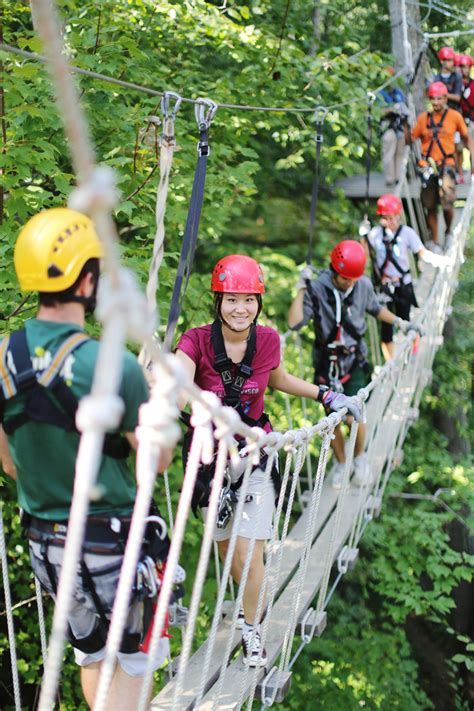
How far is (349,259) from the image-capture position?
321cm

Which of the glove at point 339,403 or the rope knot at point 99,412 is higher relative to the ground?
the rope knot at point 99,412

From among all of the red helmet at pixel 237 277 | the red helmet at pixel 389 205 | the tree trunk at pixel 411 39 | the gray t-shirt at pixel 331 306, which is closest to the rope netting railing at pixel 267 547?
the gray t-shirt at pixel 331 306

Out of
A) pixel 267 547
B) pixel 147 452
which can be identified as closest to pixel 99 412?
pixel 147 452

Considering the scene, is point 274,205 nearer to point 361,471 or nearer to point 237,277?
point 361,471

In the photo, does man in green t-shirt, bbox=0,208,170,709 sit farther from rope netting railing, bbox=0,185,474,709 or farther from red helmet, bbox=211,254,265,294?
red helmet, bbox=211,254,265,294

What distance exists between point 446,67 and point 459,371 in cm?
252

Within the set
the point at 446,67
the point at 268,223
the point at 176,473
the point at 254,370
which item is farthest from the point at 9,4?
the point at 446,67

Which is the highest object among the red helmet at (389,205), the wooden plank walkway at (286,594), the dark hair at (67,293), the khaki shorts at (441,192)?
the khaki shorts at (441,192)

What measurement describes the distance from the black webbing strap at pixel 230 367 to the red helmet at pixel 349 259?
1085 mm

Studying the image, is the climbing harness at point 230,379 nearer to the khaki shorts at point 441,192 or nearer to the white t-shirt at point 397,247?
the white t-shirt at point 397,247

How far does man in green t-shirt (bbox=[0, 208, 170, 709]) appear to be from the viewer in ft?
4.22

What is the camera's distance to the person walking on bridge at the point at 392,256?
14.3ft

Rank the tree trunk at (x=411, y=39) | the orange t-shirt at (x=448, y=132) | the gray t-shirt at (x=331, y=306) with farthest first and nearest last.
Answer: the tree trunk at (x=411, y=39)
the orange t-shirt at (x=448, y=132)
the gray t-shirt at (x=331, y=306)

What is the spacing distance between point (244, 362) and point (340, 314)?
1.21 metres
